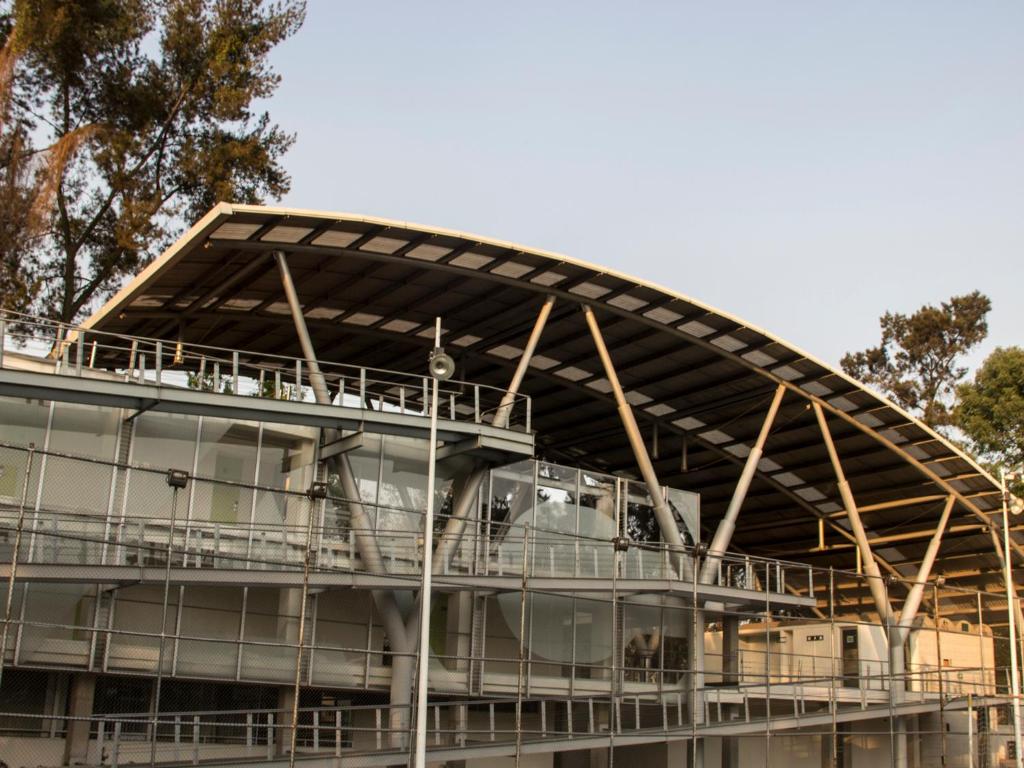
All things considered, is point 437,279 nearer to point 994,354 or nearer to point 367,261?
point 367,261

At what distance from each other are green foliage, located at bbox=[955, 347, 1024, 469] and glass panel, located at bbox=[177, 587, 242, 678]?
126 feet

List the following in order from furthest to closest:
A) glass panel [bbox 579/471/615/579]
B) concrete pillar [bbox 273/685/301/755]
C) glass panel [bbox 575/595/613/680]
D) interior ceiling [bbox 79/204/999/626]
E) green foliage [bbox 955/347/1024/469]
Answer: green foliage [bbox 955/347/1024/469] < glass panel [bbox 579/471/615/579] < interior ceiling [bbox 79/204/999/626] < glass panel [bbox 575/595/613/680] < concrete pillar [bbox 273/685/301/755]

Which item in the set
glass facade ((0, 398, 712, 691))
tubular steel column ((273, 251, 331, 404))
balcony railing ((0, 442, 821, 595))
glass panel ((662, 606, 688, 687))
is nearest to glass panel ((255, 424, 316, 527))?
glass facade ((0, 398, 712, 691))

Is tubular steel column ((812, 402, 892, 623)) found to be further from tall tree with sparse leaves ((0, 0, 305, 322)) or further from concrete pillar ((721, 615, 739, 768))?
tall tree with sparse leaves ((0, 0, 305, 322))

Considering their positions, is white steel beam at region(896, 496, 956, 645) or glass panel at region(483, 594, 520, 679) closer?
glass panel at region(483, 594, 520, 679)

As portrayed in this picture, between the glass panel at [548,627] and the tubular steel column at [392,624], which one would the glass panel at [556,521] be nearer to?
the glass panel at [548,627]

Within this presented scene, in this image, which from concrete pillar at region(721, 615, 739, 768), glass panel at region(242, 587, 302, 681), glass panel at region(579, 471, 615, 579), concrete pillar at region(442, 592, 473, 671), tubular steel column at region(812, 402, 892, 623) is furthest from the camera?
tubular steel column at region(812, 402, 892, 623)

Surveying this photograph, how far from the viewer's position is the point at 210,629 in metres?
25.6

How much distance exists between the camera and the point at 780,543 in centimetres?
5216

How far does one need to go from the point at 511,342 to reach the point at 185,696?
16314 millimetres

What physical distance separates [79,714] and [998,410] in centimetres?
4182

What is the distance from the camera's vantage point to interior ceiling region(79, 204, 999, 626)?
103 feet

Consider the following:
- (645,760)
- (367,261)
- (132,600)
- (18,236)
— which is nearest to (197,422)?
(132,600)

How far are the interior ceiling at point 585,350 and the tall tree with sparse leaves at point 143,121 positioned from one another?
8.05 m
